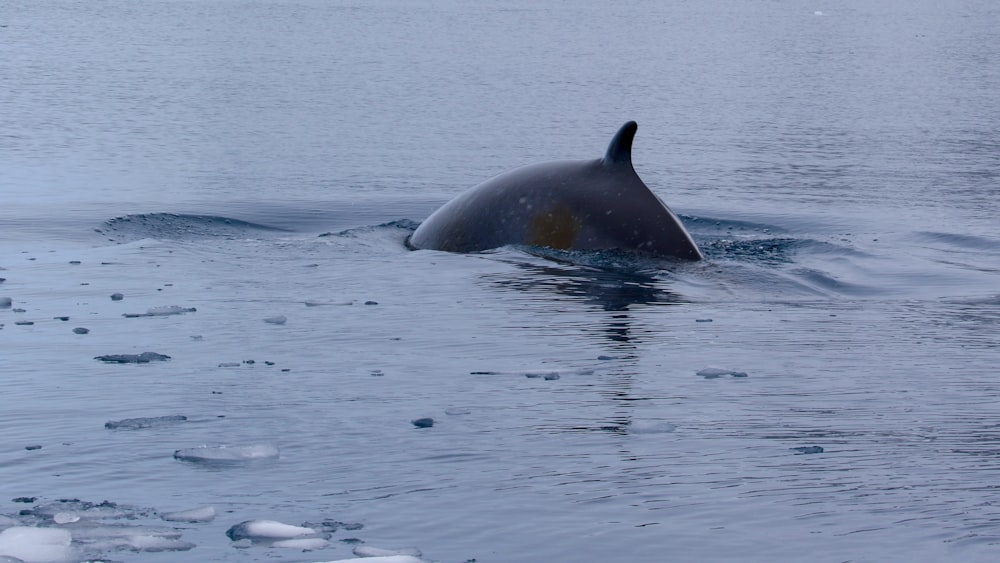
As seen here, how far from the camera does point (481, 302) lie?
7.21 m

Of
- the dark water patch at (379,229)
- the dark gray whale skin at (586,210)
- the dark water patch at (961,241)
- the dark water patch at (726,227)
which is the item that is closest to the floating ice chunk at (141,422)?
the dark gray whale skin at (586,210)

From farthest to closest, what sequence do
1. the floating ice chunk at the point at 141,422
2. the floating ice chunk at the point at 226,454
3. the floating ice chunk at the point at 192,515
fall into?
the floating ice chunk at the point at 141,422, the floating ice chunk at the point at 226,454, the floating ice chunk at the point at 192,515

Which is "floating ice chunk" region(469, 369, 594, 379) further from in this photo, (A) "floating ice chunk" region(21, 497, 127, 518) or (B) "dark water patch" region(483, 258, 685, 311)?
(A) "floating ice chunk" region(21, 497, 127, 518)

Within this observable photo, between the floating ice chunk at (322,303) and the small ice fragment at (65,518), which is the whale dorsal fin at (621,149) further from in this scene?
the small ice fragment at (65,518)

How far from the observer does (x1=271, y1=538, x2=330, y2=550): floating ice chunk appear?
3.46 metres

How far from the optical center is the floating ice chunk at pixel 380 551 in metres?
3.40

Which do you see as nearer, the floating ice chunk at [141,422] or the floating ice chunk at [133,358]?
the floating ice chunk at [141,422]

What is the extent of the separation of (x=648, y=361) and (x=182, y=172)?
1043 centimetres

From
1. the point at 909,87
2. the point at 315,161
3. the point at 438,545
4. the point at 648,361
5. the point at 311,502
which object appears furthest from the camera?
the point at 909,87

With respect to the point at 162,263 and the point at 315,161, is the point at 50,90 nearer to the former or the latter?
the point at 315,161

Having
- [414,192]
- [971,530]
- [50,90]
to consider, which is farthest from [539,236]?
[50,90]

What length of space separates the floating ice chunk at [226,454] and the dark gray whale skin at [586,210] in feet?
13.0

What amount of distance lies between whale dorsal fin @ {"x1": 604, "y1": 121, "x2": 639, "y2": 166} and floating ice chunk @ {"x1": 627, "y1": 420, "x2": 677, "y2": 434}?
129 inches

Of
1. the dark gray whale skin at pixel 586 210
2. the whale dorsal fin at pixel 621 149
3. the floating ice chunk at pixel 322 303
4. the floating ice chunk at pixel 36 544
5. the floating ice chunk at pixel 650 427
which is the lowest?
the floating ice chunk at pixel 322 303
